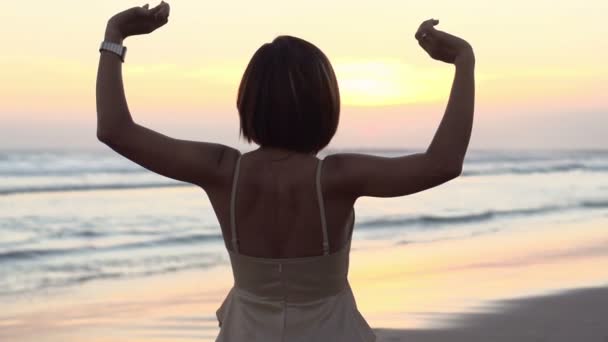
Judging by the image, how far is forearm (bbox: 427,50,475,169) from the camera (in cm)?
197

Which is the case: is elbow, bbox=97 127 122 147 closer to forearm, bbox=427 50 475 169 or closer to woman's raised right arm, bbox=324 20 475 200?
woman's raised right arm, bbox=324 20 475 200

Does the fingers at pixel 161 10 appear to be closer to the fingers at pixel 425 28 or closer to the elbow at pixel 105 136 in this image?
the elbow at pixel 105 136

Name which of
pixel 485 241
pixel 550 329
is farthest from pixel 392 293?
pixel 485 241

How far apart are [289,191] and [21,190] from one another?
25.4 meters

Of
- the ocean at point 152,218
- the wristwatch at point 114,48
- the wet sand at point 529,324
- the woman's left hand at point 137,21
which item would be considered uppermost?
the woman's left hand at point 137,21

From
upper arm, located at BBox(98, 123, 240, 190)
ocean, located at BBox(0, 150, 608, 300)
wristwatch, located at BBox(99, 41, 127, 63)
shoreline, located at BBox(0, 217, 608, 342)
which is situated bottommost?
ocean, located at BBox(0, 150, 608, 300)

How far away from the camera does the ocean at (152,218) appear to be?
38.9ft

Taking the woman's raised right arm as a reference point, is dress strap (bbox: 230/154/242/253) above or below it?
below

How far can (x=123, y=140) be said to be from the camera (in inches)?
80.2

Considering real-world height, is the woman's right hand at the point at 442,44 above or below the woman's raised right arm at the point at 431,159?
above

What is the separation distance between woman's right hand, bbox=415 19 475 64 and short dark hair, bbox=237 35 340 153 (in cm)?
22

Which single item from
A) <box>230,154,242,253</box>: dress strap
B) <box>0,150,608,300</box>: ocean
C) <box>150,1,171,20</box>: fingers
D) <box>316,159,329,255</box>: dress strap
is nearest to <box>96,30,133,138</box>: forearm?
<box>150,1,171,20</box>: fingers

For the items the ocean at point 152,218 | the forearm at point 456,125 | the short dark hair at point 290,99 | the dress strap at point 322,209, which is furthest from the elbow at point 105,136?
the ocean at point 152,218

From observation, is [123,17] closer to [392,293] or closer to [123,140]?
[123,140]
